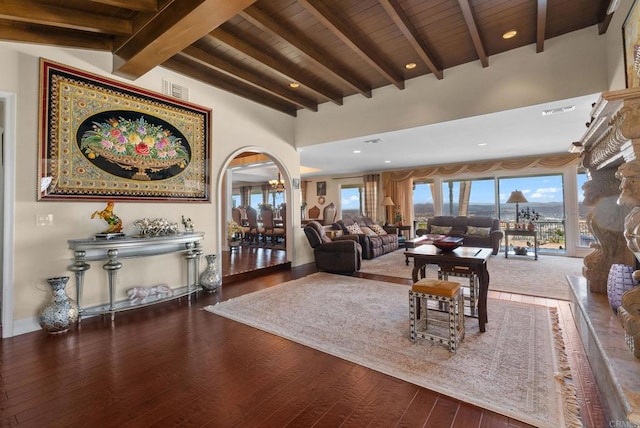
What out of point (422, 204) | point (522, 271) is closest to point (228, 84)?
point (522, 271)

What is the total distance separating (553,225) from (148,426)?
29.6 ft

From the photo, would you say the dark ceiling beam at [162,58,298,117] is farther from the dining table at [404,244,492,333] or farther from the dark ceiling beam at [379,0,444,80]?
the dining table at [404,244,492,333]

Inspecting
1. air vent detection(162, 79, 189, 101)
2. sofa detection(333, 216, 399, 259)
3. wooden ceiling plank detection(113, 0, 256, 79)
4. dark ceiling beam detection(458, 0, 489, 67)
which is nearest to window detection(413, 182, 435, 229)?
sofa detection(333, 216, 399, 259)

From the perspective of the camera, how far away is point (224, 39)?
3174 millimetres

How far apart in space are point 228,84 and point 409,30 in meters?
2.88

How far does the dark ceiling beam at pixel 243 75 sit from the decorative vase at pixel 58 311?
9.39 ft

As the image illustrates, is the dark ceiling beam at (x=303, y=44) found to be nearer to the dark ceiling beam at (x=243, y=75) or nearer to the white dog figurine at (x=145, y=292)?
the dark ceiling beam at (x=243, y=75)

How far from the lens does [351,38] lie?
321 centimetres

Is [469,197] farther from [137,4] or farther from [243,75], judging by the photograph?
[137,4]

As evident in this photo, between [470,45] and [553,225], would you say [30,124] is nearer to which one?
[470,45]

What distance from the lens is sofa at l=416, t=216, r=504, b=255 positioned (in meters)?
6.70

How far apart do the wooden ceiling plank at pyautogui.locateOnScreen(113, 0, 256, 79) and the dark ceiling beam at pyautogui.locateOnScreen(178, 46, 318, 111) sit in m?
0.60

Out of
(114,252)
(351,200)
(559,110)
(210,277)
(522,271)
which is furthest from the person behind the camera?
(351,200)

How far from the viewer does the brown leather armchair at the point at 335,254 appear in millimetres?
5070
